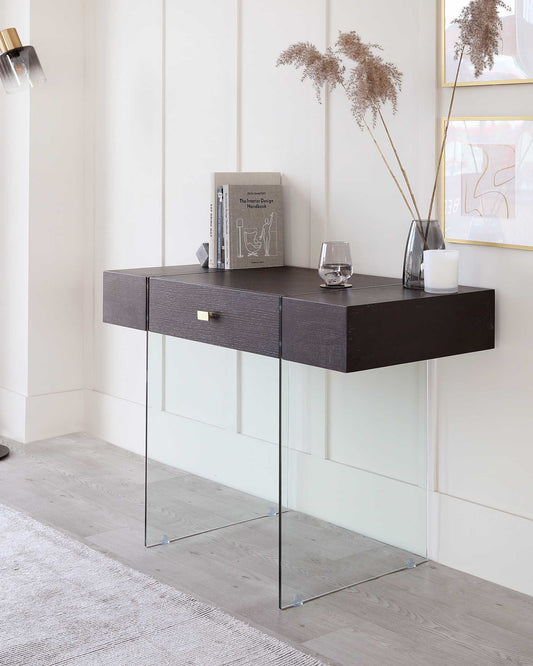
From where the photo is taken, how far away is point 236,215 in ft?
9.86

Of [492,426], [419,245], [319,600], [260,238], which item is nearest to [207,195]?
[260,238]

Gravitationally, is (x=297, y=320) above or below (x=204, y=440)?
above

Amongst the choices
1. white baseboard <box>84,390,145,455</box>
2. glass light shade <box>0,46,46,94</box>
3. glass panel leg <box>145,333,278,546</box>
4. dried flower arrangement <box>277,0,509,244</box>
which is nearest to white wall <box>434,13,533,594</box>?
dried flower arrangement <box>277,0,509,244</box>

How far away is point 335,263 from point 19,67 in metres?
1.89

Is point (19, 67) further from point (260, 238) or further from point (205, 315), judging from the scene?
point (205, 315)

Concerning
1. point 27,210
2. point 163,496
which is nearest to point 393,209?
point 163,496

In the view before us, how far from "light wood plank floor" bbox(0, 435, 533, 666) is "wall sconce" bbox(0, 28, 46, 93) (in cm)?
157

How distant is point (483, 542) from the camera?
2625mm

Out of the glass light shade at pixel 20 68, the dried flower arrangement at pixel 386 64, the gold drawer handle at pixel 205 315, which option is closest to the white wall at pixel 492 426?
the dried flower arrangement at pixel 386 64

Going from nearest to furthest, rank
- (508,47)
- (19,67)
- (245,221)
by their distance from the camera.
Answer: (508,47) → (245,221) → (19,67)

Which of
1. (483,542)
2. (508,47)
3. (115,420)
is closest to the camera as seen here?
(508,47)

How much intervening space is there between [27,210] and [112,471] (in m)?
1.17

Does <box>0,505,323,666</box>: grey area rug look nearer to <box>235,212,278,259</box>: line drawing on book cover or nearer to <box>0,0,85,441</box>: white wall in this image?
<box>235,212,278,259</box>: line drawing on book cover

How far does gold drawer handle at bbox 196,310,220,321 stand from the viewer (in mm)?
2584
